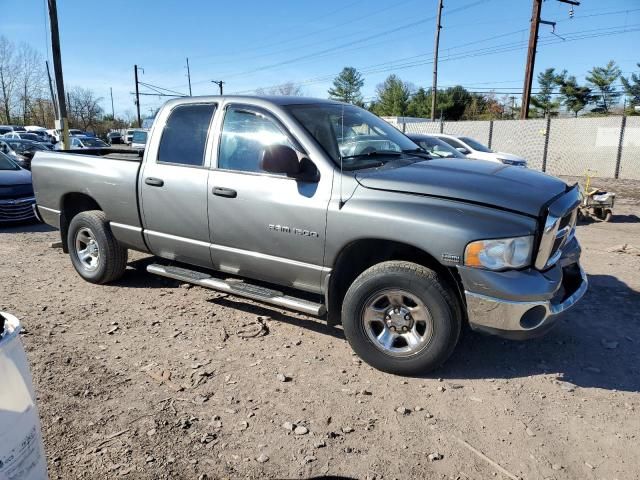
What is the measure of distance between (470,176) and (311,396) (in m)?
1.90

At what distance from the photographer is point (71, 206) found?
18.3ft

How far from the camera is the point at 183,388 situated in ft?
10.9

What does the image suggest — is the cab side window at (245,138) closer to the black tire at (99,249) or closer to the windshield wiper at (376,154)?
the windshield wiper at (376,154)

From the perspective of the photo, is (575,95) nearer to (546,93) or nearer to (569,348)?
(546,93)

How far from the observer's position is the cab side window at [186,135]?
4.32 meters

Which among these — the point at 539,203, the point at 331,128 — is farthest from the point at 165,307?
the point at 539,203

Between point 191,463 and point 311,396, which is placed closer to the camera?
point 191,463

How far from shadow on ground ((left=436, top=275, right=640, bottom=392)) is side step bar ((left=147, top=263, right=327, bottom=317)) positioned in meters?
1.08

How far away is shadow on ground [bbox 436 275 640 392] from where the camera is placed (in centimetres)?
349

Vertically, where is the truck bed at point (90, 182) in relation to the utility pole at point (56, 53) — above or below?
below

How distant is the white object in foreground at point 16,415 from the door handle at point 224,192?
2382 millimetres

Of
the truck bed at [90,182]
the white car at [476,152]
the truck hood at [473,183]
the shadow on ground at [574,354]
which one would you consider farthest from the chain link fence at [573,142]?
the truck bed at [90,182]

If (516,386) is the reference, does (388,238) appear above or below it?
above

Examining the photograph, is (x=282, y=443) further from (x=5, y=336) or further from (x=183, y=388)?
(x=5, y=336)
